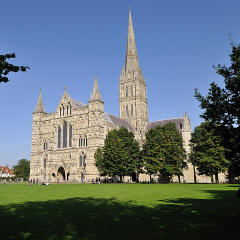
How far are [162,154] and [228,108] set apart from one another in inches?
1635

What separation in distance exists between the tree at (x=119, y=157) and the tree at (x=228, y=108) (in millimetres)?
41230

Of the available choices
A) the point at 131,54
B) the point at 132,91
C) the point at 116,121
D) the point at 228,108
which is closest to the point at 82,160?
the point at 116,121

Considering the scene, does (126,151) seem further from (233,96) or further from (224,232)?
(224,232)

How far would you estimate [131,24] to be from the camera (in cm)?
10581

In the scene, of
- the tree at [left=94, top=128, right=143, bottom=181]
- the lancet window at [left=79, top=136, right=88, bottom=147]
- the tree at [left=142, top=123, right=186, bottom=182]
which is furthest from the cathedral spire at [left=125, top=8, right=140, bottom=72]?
the tree at [left=142, top=123, right=186, bottom=182]

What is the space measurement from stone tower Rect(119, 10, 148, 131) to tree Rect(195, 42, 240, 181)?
252 ft

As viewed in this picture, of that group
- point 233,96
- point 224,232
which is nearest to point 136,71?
point 233,96

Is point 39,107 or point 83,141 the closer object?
point 83,141

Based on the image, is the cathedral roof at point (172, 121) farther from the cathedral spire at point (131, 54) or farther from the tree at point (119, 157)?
the tree at point (119, 157)

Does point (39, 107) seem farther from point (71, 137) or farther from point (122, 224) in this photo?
point (122, 224)

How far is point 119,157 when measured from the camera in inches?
2215

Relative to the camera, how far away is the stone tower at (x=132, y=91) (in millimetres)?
95812

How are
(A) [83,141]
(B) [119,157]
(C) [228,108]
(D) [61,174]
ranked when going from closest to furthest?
(C) [228,108] < (B) [119,157] < (A) [83,141] < (D) [61,174]

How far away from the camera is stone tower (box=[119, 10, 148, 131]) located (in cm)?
9581
